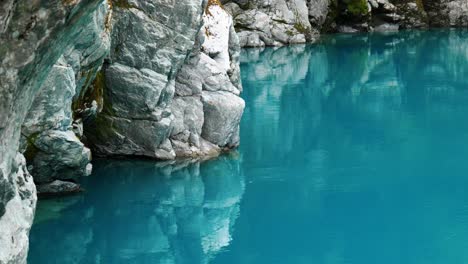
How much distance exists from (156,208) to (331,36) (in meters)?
50.5

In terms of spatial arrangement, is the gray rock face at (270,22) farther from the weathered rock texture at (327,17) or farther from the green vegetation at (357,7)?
the green vegetation at (357,7)

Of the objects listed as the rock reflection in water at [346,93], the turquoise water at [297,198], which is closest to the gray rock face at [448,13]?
→ the rock reflection in water at [346,93]

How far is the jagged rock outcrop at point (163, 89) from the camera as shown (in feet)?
88.2

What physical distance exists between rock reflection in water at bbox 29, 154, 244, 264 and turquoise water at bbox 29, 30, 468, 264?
42 mm

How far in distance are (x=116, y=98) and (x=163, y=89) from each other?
178 cm

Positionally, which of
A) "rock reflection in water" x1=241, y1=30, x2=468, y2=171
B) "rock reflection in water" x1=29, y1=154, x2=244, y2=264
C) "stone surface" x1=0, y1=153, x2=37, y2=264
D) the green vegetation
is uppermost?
the green vegetation

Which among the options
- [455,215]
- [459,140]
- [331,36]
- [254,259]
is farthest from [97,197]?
[331,36]

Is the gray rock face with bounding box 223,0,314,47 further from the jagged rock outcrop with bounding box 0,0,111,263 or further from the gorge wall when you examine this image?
the jagged rock outcrop with bounding box 0,0,111,263

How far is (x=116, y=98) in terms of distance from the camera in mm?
27375

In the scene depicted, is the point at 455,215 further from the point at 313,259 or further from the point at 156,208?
the point at 156,208

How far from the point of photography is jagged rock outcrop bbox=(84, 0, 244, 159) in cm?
2688

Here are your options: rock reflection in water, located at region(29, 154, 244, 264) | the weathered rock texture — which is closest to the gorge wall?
rock reflection in water, located at region(29, 154, 244, 264)

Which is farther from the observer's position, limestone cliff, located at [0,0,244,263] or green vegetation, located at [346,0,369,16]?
green vegetation, located at [346,0,369,16]

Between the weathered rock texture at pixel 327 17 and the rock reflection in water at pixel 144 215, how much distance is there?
1445 inches
